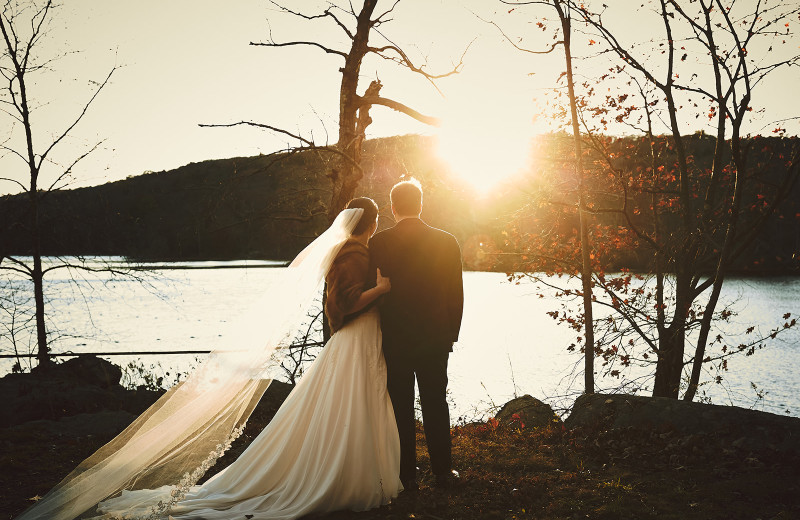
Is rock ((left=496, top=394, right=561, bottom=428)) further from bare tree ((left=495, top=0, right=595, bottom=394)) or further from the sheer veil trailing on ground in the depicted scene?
the sheer veil trailing on ground

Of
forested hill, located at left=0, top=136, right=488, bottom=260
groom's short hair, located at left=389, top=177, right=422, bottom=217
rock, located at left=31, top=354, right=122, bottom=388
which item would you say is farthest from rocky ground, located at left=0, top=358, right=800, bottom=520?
forested hill, located at left=0, top=136, right=488, bottom=260

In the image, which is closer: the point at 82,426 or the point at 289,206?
the point at 82,426

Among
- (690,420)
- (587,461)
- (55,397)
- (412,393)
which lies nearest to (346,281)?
(412,393)

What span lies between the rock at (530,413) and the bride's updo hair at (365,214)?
4.27 m

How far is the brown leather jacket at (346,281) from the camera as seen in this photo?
4.45 metres

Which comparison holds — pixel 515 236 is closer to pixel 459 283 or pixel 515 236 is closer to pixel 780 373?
pixel 459 283

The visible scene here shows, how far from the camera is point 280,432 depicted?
4.37 metres

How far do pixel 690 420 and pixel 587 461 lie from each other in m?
1.23

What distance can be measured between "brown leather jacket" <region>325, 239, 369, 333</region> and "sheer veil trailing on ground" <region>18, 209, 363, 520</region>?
0.32 feet

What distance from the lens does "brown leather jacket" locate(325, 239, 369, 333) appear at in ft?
14.6

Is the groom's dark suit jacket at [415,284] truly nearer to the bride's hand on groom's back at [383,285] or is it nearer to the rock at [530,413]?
the bride's hand on groom's back at [383,285]

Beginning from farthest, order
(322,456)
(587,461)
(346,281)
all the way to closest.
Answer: (587,461), (346,281), (322,456)

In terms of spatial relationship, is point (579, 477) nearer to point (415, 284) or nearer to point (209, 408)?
point (415, 284)

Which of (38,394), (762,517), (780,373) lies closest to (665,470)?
(762,517)
